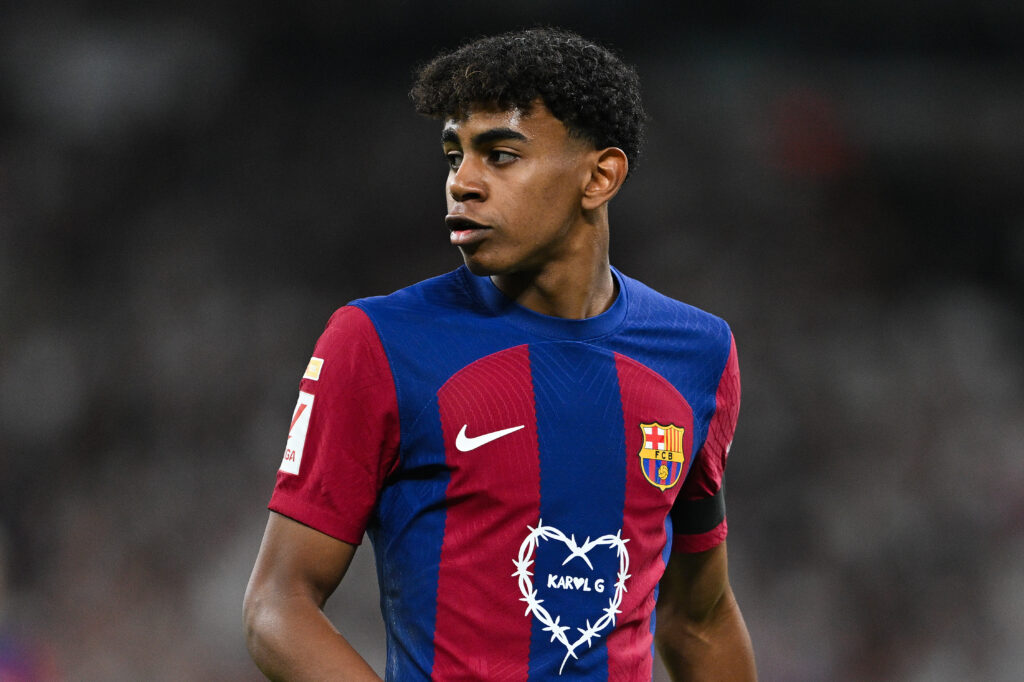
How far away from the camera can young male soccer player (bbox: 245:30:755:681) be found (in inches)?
64.4

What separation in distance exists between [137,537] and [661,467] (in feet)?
11.9

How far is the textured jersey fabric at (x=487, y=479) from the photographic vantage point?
1.66 meters

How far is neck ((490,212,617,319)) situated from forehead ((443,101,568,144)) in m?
0.19

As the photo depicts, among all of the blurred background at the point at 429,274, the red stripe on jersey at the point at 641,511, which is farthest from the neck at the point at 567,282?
the blurred background at the point at 429,274

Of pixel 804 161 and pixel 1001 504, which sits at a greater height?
pixel 804 161

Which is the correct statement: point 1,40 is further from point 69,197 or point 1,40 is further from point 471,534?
point 471,534

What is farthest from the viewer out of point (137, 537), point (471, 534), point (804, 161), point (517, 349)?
point (804, 161)

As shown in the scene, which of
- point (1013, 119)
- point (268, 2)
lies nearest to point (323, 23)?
point (268, 2)

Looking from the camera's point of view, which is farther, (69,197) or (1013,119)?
(1013,119)

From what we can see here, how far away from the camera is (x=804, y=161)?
17.7 ft

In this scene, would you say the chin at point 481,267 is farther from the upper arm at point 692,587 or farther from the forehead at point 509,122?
the upper arm at point 692,587

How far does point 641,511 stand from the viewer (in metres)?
1.80

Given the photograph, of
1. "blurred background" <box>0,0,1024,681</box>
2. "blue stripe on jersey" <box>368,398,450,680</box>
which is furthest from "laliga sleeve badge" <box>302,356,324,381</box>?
"blurred background" <box>0,0,1024,681</box>

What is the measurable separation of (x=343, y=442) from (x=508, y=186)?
47 centimetres
